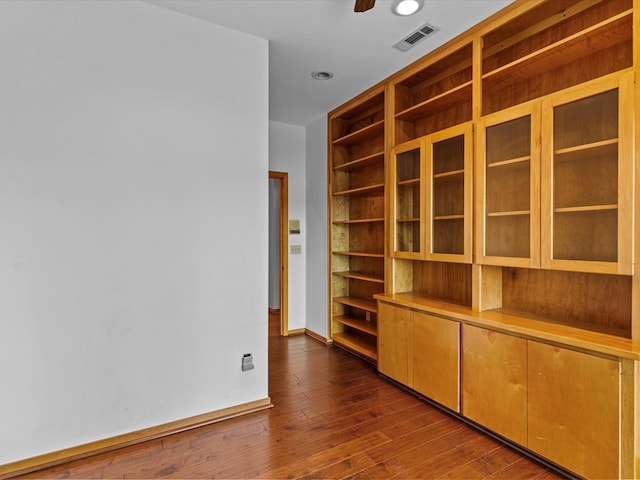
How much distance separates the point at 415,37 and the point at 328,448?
298cm

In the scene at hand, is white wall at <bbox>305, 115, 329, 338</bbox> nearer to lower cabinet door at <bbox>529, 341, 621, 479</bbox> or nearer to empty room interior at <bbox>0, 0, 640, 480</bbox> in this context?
empty room interior at <bbox>0, 0, 640, 480</bbox>

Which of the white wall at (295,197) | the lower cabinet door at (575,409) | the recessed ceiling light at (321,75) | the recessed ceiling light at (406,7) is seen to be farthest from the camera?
the white wall at (295,197)

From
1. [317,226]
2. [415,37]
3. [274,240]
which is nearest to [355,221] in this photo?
[317,226]

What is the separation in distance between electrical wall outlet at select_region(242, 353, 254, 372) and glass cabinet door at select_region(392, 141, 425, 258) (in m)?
1.56

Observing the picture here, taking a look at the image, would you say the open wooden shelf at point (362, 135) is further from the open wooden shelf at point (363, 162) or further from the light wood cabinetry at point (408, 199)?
the light wood cabinetry at point (408, 199)

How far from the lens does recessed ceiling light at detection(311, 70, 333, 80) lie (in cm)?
325

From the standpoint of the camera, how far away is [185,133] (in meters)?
2.43

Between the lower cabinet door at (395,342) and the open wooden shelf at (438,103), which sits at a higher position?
the open wooden shelf at (438,103)

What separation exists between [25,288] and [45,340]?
0.33 metres

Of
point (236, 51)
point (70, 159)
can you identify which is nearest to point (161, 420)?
point (70, 159)

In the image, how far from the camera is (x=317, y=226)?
456cm

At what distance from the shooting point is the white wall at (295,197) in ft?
15.3

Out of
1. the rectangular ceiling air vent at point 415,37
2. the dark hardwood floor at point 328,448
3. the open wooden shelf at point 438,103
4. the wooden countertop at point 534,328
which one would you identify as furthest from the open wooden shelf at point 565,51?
the dark hardwood floor at point 328,448

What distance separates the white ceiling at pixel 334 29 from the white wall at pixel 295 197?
121 cm
